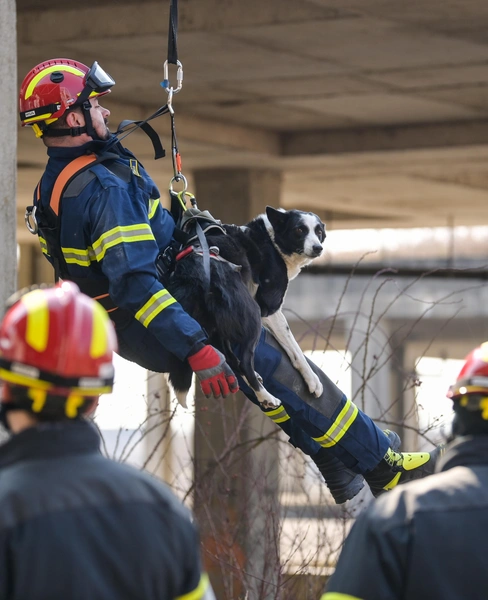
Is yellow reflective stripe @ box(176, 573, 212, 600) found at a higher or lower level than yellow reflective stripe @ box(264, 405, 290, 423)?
higher

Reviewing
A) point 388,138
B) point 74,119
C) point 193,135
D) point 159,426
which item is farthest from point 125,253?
point 388,138

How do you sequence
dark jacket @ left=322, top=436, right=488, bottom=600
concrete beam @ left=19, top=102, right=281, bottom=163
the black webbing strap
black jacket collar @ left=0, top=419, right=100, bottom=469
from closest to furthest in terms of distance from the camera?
1. black jacket collar @ left=0, top=419, right=100, bottom=469
2. dark jacket @ left=322, top=436, right=488, bottom=600
3. the black webbing strap
4. concrete beam @ left=19, top=102, right=281, bottom=163

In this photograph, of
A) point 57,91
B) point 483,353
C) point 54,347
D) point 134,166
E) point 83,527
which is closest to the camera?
point 83,527

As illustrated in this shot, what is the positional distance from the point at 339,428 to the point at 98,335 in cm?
303

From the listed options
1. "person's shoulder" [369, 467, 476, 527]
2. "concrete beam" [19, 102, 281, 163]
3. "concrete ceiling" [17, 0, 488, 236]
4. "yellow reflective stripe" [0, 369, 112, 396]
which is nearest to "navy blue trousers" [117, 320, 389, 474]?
"person's shoulder" [369, 467, 476, 527]

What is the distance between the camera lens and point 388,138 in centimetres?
1418

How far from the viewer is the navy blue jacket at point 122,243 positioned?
14.7ft

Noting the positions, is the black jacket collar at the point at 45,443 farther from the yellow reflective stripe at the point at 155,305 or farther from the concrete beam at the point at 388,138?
the concrete beam at the point at 388,138

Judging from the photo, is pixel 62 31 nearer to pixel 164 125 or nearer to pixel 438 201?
pixel 164 125

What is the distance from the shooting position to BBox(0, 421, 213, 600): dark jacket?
7.07ft

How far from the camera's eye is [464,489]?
2.54 metres

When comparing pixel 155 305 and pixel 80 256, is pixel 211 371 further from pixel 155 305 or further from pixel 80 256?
pixel 80 256

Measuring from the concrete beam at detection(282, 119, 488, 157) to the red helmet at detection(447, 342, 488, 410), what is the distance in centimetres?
1161

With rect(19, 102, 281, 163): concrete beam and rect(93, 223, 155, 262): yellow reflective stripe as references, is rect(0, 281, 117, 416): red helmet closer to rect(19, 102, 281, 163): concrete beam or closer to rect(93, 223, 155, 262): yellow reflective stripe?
rect(93, 223, 155, 262): yellow reflective stripe
